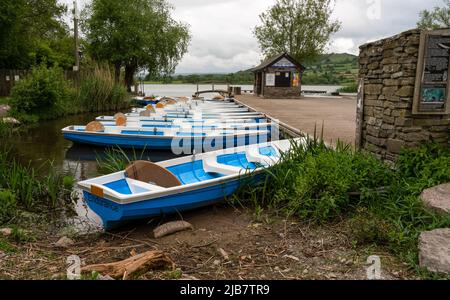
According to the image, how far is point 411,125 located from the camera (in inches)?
211

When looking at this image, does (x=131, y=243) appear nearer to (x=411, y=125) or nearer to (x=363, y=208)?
(x=363, y=208)

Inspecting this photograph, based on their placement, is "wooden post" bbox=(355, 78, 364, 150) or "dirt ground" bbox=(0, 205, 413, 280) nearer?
"dirt ground" bbox=(0, 205, 413, 280)

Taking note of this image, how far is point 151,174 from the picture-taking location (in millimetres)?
5504

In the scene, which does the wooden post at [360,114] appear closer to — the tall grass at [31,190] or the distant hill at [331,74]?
the tall grass at [31,190]

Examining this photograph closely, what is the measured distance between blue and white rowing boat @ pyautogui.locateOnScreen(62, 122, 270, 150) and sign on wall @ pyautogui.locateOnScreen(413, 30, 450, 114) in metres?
6.18

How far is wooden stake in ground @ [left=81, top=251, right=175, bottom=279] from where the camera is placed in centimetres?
330

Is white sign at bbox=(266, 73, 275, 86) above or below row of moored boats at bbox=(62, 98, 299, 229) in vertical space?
above

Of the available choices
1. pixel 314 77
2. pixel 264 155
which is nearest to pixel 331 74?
pixel 314 77

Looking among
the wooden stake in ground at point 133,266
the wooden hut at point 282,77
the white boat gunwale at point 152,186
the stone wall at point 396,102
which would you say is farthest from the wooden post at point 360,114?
the wooden hut at point 282,77

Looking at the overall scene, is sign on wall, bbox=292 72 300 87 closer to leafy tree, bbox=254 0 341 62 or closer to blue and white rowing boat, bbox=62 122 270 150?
leafy tree, bbox=254 0 341 62

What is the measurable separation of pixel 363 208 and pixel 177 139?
23.4 feet

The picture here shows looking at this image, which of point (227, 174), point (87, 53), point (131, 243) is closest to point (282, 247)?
point (131, 243)

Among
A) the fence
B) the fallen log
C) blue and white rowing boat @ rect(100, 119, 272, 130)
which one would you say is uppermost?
the fence

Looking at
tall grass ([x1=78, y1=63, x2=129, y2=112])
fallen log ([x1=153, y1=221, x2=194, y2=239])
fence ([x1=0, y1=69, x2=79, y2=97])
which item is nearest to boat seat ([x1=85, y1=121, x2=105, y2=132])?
fallen log ([x1=153, y1=221, x2=194, y2=239])
